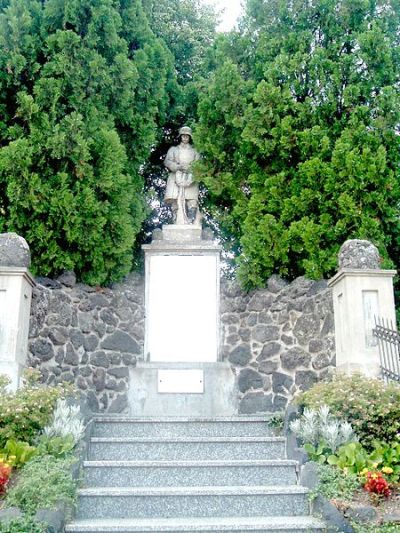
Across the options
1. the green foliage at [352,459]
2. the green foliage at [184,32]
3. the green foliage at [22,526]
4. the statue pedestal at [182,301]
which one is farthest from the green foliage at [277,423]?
the green foliage at [184,32]

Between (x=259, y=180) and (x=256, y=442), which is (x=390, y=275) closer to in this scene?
(x=256, y=442)

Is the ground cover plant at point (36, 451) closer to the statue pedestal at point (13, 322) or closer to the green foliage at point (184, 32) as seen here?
the statue pedestal at point (13, 322)

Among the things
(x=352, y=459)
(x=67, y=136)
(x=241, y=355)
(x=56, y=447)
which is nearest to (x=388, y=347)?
(x=352, y=459)

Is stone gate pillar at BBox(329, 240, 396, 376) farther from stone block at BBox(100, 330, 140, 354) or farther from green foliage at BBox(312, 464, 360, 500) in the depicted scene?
stone block at BBox(100, 330, 140, 354)

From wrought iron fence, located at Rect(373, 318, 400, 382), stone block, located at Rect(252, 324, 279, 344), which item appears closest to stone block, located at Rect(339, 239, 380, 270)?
wrought iron fence, located at Rect(373, 318, 400, 382)

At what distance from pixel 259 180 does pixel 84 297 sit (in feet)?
11.5

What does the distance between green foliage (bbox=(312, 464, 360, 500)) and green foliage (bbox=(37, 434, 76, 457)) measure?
2.18 metres

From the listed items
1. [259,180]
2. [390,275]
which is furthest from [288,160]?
[390,275]

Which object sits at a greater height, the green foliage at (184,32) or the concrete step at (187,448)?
the green foliage at (184,32)

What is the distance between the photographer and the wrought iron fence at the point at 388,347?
6160 mm

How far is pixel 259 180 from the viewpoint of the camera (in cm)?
944

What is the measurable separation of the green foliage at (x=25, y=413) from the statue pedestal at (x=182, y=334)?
2215mm

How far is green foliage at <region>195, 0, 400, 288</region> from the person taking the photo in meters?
8.55

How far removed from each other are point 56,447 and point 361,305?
3.91m
